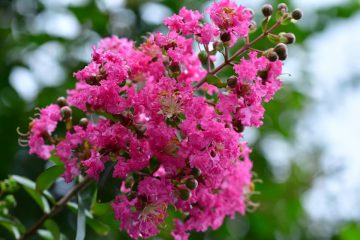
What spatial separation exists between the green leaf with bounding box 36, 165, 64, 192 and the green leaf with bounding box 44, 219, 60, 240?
0.11m

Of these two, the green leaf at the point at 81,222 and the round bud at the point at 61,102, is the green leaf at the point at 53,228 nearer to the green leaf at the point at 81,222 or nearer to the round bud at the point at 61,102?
the green leaf at the point at 81,222

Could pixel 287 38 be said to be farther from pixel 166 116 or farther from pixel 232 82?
pixel 166 116

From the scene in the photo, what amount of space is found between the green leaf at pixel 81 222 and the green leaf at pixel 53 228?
0.57 ft

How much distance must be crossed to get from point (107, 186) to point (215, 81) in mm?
422

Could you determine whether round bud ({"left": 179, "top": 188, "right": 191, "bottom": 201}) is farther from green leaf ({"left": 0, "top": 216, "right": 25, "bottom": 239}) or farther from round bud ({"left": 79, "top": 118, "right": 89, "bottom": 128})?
green leaf ({"left": 0, "top": 216, "right": 25, "bottom": 239})

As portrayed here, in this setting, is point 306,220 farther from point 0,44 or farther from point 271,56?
point 271,56

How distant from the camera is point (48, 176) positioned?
1800 mm

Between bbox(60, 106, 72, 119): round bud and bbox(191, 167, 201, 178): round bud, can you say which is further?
bbox(60, 106, 72, 119): round bud

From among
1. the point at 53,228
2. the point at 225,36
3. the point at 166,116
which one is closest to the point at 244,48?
the point at 225,36

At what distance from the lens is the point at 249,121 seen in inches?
59.0

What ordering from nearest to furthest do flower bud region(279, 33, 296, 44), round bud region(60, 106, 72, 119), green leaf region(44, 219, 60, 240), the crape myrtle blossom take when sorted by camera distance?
the crape myrtle blossom < flower bud region(279, 33, 296, 44) < round bud region(60, 106, 72, 119) < green leaf region(44, 219, 60, 240)

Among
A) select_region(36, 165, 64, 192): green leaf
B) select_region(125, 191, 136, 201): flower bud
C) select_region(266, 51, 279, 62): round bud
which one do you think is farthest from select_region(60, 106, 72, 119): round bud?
select_region(266, 51, 279, 62): round bud

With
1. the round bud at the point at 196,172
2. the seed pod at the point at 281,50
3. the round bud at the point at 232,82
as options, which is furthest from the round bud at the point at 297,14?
the round bud at the point at 196,172

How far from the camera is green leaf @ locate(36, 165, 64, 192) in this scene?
1.77m
